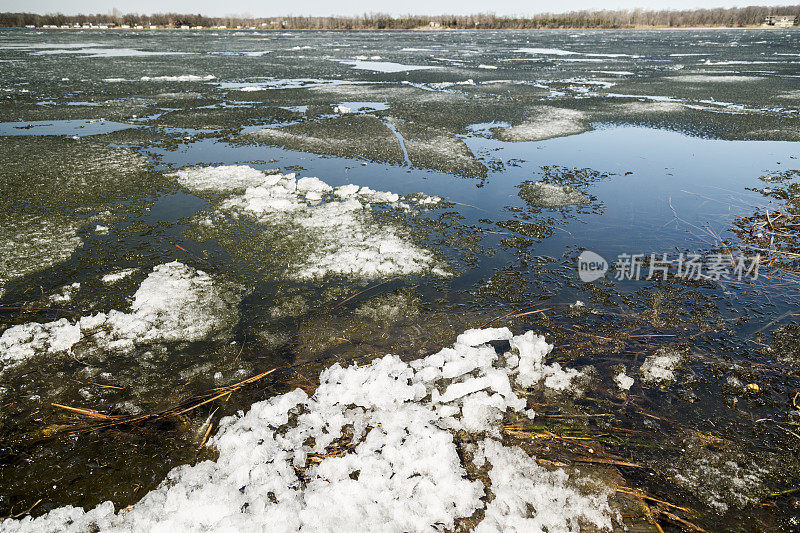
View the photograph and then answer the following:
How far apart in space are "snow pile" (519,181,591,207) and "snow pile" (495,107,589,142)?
8.43ft

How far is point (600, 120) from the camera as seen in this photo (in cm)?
952

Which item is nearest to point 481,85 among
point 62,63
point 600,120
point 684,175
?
point 600,120

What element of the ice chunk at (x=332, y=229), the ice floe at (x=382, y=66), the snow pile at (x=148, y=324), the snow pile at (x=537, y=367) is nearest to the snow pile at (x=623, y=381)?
the snow pile at (x=537, y=367)

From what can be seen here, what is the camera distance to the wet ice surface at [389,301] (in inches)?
85.8

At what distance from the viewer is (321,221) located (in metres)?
4.82

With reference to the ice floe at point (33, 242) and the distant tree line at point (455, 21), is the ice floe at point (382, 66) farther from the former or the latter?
the distant tree line at point (455, 21)

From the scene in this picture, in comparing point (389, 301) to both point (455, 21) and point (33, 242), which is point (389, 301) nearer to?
A: point (33, 242)

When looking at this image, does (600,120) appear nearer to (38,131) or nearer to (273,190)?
(273,190)

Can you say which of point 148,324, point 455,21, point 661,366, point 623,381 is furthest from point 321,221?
point 455,21

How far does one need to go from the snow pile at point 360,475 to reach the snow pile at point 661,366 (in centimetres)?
95

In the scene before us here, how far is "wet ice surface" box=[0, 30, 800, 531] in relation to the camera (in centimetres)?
218

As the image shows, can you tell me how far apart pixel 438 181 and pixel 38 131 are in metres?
8.58

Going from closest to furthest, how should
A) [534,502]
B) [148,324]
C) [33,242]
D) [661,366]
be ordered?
[534,502] < [661,366] < [148,324] < [33,242]

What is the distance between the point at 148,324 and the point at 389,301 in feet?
6.16
